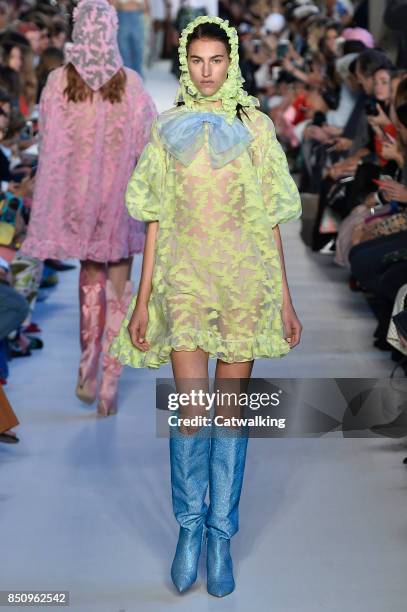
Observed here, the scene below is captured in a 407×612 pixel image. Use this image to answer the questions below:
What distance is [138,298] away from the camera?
148 inches

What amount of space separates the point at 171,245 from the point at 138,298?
168mm

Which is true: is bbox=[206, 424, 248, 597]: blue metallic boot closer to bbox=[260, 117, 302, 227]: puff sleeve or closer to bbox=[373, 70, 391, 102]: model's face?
bbox=[260, 117, 302, 227]: puff sleeve

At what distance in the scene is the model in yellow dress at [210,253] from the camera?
3.64m

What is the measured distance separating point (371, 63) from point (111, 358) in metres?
3.31

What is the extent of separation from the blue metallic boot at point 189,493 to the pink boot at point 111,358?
1.69 m

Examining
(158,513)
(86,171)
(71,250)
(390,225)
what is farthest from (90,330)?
(390,225)

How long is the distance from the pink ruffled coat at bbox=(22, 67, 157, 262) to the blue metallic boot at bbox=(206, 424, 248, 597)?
174 cm

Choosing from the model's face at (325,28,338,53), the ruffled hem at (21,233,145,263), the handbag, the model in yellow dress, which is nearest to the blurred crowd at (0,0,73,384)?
the ruffled hem at (21,233,145,263)

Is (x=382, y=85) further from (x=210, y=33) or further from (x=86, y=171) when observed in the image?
(x=210, y=33)

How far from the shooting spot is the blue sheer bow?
362 cm

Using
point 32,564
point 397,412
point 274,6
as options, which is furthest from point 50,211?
point 274,6

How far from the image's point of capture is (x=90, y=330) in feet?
18.1

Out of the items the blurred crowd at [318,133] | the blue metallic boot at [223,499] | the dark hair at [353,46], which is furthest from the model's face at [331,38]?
the blue metallic boot at [223,499]

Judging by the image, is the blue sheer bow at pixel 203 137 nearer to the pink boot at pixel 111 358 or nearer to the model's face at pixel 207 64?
the model's face at pixel 207 64
